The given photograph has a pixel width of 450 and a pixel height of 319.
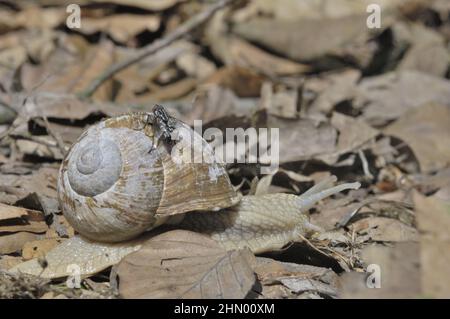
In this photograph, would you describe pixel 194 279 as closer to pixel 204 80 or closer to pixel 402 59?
pixel 204 80

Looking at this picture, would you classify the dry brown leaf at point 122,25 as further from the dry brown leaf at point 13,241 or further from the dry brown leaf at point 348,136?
the dry brown leaf at point 13,241

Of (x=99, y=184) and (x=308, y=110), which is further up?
(x=308, y=110)

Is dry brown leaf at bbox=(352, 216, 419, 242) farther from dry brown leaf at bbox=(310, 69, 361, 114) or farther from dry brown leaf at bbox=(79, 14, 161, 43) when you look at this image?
dry brown leaf at bbox=(79, 14, 161, 43)

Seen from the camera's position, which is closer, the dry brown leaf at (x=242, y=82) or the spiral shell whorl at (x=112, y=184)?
the spiral shell whorl at (x=112, y=184)

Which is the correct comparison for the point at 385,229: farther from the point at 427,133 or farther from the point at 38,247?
the point at 38,247

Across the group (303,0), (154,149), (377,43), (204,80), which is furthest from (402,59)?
(154,149)

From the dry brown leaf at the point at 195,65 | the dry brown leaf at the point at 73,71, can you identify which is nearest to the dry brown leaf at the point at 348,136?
the dry brown leaf at the point at 73,71
